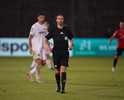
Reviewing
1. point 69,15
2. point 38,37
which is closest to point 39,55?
point 38,37

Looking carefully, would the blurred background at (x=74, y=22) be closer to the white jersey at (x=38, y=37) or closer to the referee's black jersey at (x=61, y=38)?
the white jersey at (x=38, y=37)

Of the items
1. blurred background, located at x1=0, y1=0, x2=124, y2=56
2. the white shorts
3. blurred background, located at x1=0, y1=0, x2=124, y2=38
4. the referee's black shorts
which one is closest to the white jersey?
the white shorts

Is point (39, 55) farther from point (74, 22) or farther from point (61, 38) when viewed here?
point (74, 22)

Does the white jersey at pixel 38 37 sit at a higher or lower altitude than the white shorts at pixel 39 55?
higher

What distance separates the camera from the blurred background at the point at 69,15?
24781 mm

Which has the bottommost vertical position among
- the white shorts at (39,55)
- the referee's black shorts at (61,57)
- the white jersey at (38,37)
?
the white shorts at (39,55)

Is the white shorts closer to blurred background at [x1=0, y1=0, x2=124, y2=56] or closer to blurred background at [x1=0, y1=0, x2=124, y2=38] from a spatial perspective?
blurred background at [x1=0, y1=0, x2=124, y2=56]

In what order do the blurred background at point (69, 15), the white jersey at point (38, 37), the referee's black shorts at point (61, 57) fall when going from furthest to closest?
1. the blurred background at point (69, 15)
2. the white jersey at point (38, 37)
3. the referee's black shorts at point (61, 57)

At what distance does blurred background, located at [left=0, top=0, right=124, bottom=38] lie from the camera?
2478 centimetres

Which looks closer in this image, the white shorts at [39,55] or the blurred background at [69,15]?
the white shorts at [39,55]

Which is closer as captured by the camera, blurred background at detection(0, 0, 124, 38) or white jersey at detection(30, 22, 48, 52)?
white jersey at detection(30, 22, 48, 52)

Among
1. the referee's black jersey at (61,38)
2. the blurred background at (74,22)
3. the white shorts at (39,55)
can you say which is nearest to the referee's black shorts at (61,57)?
the referee's black jersey at (61,38)

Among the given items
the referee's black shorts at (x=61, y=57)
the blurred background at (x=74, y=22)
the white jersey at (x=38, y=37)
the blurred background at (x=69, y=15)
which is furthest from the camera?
the blurred background at (x=69, y=15)

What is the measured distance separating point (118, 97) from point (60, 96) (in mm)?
1276
